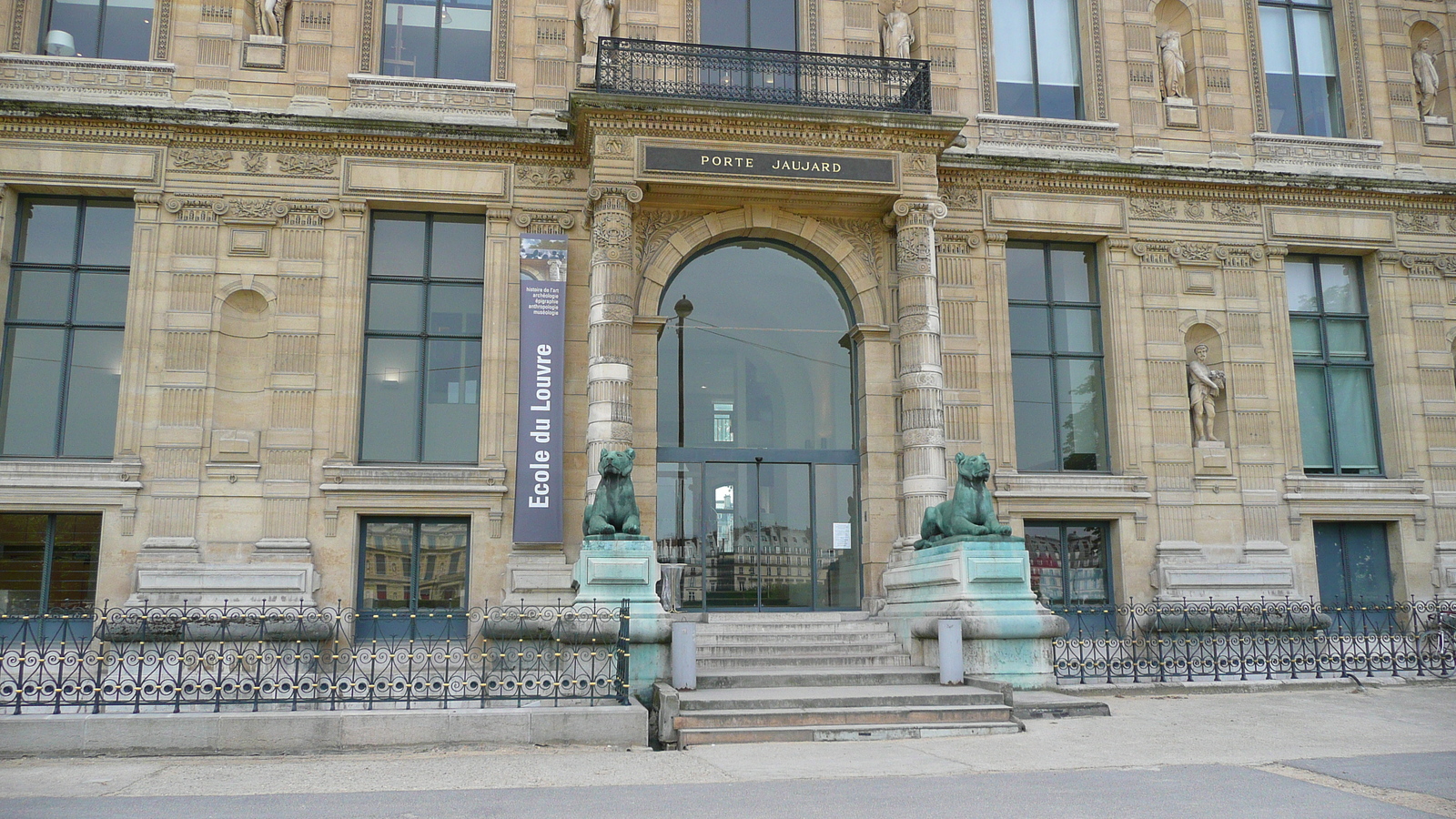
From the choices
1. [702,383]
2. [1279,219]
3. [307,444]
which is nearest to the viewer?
[307,444]

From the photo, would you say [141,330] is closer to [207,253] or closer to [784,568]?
[207,253]

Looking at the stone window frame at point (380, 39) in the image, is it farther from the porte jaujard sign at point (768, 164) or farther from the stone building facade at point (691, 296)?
the porte jaujard sign at point (768, 164)

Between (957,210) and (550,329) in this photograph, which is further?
(957,210)

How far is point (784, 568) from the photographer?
2031 cm

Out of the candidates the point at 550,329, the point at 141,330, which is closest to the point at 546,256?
the point at 550,329

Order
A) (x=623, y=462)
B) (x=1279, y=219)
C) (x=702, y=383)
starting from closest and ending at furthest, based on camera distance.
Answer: (x=623, y=462)
(x=702, y=383)
(x=1279, y=219)

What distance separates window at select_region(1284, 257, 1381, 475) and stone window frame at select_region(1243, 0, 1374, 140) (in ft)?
9.95

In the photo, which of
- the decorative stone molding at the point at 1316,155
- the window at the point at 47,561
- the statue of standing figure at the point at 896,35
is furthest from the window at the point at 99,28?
the decorative stone molding at the point at 1316,155

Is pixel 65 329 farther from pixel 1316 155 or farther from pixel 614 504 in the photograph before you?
pixel 1316 155

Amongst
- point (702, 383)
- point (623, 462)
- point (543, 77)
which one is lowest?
point (623, 462)

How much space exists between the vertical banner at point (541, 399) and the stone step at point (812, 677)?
515 cm

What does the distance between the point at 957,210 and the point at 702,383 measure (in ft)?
20.5

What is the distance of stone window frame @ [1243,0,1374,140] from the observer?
2370cm

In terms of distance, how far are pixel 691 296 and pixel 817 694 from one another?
31.5ft
